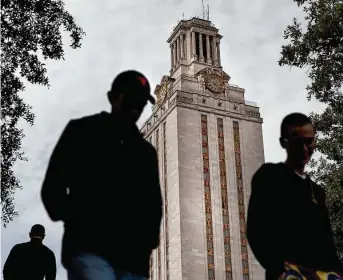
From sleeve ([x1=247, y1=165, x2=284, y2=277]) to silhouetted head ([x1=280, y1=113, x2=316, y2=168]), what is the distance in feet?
1.12

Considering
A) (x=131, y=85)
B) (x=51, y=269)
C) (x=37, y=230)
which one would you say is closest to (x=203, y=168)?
(x=51, y=269)

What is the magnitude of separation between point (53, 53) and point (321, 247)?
1031 cm

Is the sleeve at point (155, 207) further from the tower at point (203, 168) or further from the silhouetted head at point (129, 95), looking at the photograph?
the tower at point (203, 168)

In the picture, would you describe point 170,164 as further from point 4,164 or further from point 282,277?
point 282,277

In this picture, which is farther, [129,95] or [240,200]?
[240,200]

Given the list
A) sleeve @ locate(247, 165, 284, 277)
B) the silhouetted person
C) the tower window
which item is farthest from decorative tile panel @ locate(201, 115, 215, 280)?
sleeve @ locate(247, 165, 284, 277)

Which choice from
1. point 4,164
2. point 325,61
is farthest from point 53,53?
point 325,61

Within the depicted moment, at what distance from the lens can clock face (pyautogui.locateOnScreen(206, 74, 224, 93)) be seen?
8150 centimetres

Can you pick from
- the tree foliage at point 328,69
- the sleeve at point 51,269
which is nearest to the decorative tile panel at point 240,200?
the tree foliage at point 328,69

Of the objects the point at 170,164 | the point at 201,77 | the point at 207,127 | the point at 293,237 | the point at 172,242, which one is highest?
the point at 201,77

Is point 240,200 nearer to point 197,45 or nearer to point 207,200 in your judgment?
point 207,200

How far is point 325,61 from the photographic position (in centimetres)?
1825

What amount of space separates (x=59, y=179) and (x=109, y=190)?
14.2 inches

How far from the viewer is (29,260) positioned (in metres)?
8.01
